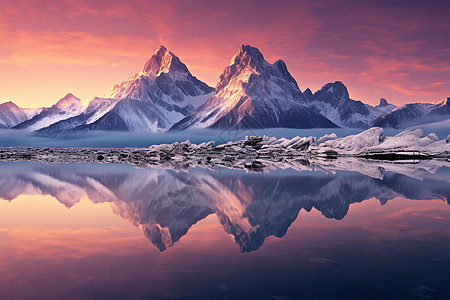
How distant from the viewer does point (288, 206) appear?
70.8ft

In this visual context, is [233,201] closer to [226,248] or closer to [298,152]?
[226,248]

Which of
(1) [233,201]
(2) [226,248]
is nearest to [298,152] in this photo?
(1) [233,201]

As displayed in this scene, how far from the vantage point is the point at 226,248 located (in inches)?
510

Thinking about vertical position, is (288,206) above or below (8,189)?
below

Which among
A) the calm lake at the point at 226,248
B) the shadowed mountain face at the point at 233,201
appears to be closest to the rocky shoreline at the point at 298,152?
the shadowed mountain face at the point at 233,201

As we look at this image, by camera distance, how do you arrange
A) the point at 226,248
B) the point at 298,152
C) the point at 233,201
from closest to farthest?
1. the point at 226,248
2. the point at 233,201
3. the point at 298,152

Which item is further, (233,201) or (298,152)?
(298,152)

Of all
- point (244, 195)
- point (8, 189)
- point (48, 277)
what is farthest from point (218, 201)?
point (8, 189)

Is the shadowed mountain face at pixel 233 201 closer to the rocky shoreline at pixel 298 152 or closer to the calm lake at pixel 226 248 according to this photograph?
the calm lake at pixel 226 248

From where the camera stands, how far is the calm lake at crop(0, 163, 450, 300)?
9.50 metres

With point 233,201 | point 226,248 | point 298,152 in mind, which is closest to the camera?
point 226,248

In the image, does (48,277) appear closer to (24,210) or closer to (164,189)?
(24,210)

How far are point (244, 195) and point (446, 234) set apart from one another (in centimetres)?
1334

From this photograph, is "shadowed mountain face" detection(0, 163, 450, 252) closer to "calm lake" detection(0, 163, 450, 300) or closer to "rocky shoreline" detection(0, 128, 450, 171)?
"calm lake" detection(0, 163, 450, 300)
